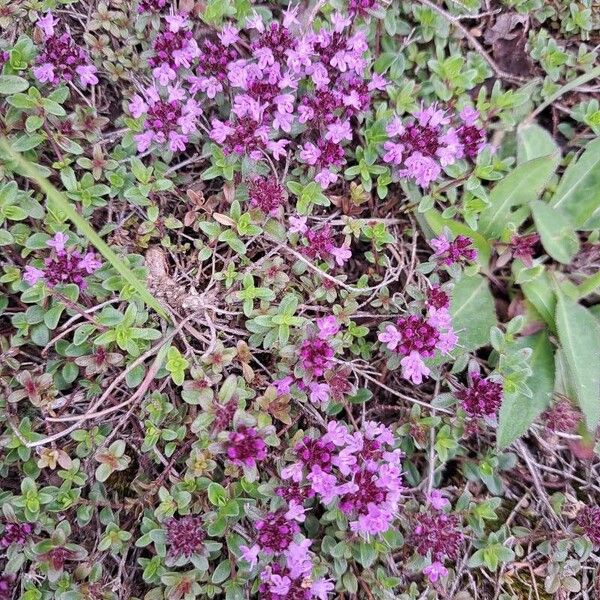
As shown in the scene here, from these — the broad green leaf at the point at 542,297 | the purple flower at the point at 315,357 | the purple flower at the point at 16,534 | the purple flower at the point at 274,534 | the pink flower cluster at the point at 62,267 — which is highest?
the broad green leaf at the point at 542,297

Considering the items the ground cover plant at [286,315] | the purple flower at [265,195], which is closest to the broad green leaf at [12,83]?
the ground cover plant at [286,315]

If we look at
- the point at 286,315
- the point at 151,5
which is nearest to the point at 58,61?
the point at 151,5

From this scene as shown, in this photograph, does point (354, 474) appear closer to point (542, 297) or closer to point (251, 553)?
point (251, 553)

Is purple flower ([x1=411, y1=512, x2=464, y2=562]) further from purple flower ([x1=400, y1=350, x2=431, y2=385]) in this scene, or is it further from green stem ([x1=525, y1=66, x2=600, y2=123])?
green stem ([x1=525, y1=66, x2=600, y2=123])

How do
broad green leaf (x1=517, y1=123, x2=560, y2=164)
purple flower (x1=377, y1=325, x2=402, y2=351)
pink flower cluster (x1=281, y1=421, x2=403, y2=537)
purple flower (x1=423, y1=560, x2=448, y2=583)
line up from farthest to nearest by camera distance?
1. broad green leaf (x1=517, y1=123, x2=560, y2=164)
2. purple flower (x1=377, y1=325, x2=402, y2=351)
3. purple flower (x1=423, y1=560, x2=448, y2=583)
4. pink flower cluster (x1=281, y1=421, x2=403, y2=537)

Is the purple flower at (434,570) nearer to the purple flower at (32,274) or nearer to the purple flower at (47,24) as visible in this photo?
the purple flower at (32,274)

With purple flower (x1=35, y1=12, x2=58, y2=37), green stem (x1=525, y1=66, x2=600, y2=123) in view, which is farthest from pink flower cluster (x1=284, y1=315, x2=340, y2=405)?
purple flower (x1=35, y1=12, x2=58, y2=37)

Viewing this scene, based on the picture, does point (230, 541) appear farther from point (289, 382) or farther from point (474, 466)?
point (474, 466)
